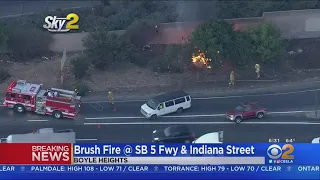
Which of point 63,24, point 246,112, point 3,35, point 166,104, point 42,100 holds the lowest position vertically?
point 246,112

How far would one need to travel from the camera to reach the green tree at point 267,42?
56750 millimetres

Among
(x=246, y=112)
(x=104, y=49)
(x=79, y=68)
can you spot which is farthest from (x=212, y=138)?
(x=104, y=49)

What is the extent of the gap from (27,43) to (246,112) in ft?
68.0

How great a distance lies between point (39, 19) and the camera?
207 feet

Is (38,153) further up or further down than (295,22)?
further down

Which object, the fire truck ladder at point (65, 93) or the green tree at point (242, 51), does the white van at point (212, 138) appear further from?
the green tree at point (242, 51)

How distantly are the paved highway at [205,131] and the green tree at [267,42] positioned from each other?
9.41m

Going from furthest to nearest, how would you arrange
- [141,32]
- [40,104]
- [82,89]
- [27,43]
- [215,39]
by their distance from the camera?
[141,32]
[27,43]
[215,39]
[82,89]
[40,104]

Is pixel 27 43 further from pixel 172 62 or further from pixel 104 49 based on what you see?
pixel 172 62

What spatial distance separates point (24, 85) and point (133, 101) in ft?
27.6

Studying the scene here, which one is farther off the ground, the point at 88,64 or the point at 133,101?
the point at 88,64

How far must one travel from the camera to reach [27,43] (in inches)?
2297

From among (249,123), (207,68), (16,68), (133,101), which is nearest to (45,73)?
(16,68)

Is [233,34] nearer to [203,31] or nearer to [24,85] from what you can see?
[203,31]
